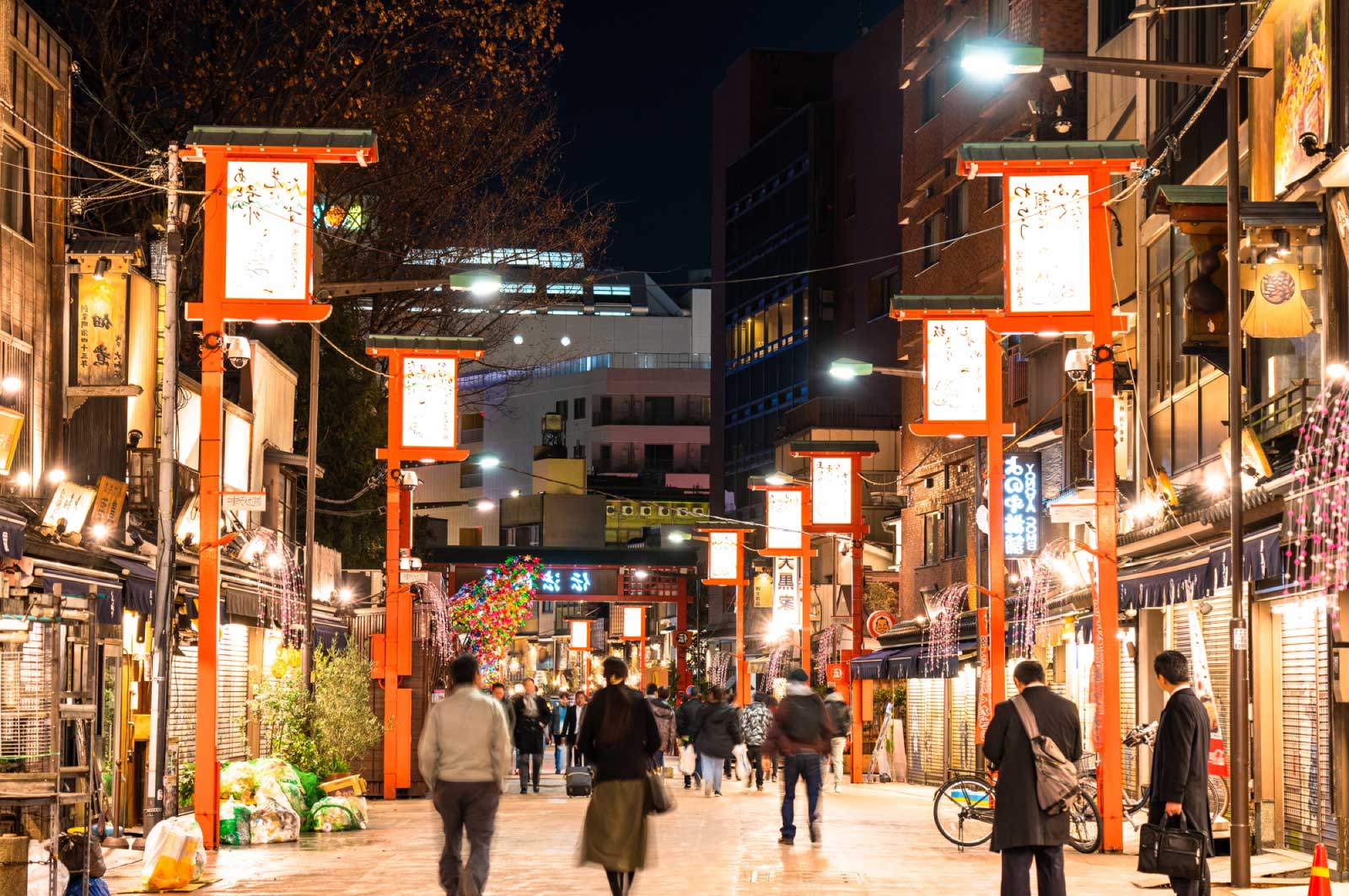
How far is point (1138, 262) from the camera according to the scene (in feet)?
97.1

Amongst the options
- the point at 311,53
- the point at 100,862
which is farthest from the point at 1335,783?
the point at 311,53

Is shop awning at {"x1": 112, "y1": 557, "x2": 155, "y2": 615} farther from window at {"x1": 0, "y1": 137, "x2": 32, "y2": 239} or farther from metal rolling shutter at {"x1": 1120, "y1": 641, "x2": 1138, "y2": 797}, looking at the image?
metal rolling shutter at {"x1": 1120, "y1": 641, "x2": 1138, "y2": 797}

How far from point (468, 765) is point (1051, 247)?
35.2 ft

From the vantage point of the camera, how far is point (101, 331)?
78.5ft

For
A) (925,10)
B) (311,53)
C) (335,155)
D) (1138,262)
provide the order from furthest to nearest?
(925,10) < (311,53) < (1138,262) < (335,155)

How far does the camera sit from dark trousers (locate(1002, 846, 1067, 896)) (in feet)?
43.3

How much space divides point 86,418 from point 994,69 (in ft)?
42.4

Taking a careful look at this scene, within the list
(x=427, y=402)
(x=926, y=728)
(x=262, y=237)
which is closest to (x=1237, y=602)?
(x=262, y=237)

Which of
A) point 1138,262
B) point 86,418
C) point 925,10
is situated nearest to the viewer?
point 86,418

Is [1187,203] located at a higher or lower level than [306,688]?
higher

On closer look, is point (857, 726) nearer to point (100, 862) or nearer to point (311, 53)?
point (311, 53)

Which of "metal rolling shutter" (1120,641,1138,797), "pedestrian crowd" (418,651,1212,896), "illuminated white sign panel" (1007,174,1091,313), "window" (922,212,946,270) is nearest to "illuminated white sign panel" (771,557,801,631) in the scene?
"window" (922,212,946,270)

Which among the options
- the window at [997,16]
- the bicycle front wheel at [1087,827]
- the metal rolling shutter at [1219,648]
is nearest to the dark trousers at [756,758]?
the metal rolling shutter at [1219,648]

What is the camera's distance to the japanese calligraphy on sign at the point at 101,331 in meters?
23.6
